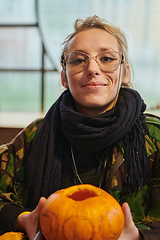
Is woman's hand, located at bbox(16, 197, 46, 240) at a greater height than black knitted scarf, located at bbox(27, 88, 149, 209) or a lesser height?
lesser

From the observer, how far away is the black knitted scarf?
93 cm

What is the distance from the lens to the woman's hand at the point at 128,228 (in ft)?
2.01

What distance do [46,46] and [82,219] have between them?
6.14ft

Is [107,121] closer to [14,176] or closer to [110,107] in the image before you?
[110,107]

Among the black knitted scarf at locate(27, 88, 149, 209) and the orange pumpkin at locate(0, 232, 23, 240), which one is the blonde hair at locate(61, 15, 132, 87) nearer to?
the black knitted scarf at locate(27, 88, 149, 209)

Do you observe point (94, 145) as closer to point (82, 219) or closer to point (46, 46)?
point (82, 219)

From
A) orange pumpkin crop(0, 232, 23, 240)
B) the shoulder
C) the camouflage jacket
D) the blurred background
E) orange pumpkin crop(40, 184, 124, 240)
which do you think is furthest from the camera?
the blurred background

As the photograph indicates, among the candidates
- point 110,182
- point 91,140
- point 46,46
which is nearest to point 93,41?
point 91,140

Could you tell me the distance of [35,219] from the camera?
0.67 meters

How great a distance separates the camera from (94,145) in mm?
938

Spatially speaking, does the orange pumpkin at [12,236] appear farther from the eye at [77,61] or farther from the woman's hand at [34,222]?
the eye at [77,61]

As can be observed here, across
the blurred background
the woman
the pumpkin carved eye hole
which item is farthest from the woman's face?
the blurred background

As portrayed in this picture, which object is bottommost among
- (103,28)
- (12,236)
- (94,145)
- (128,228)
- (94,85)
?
(12,236)

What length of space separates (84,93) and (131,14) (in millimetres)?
1398
